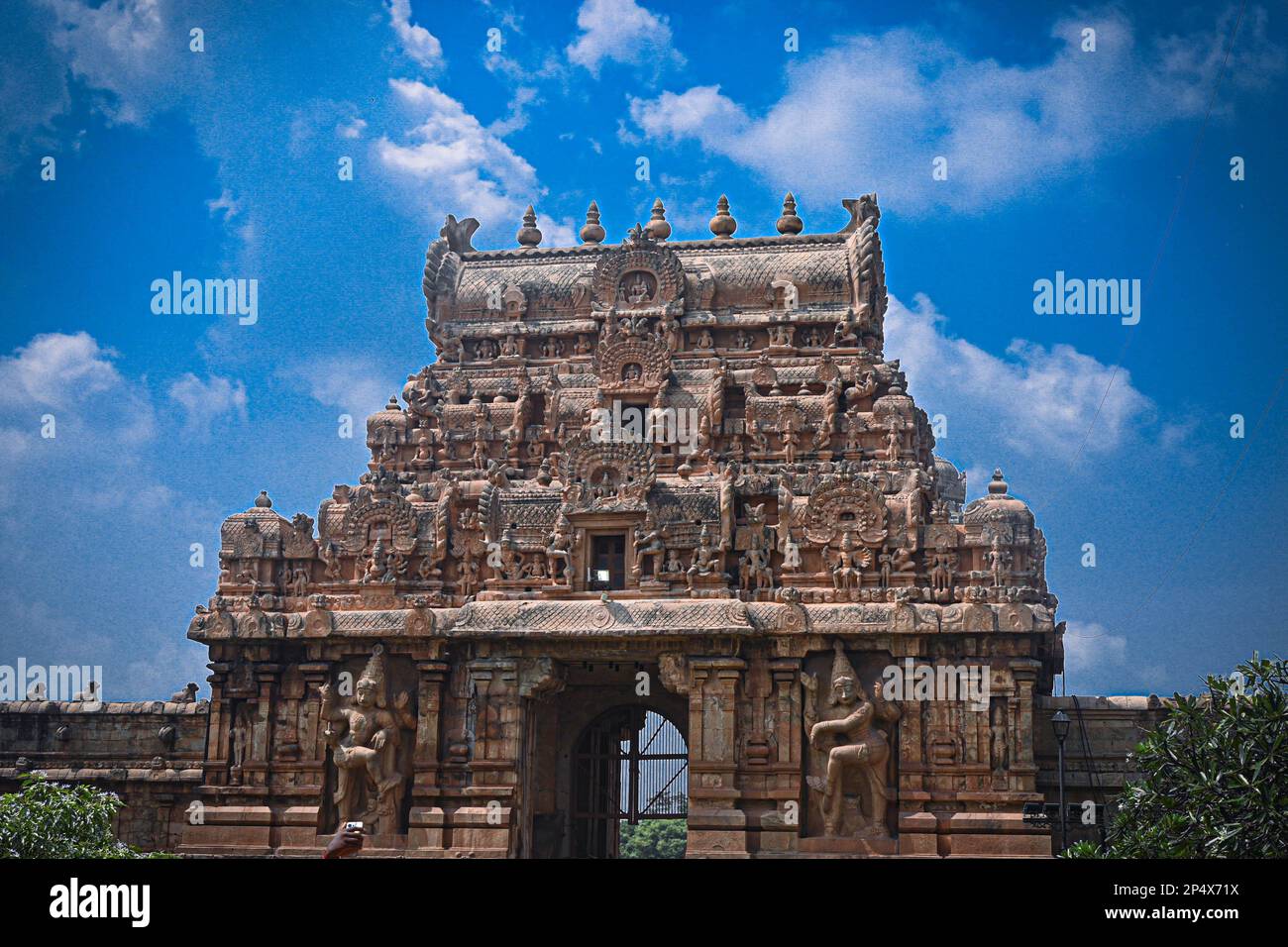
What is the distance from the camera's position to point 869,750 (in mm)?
25906

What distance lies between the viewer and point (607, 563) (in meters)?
28.3

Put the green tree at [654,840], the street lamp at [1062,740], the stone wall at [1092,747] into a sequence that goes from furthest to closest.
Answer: the green tree at [654,840] → the stone wall at [1092,747] → the street lamp at [1062,740]

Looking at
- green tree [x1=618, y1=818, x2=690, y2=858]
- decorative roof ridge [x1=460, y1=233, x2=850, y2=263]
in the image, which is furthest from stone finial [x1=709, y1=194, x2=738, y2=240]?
green tree [x1=618, y1=818, x2=690, y2=858]

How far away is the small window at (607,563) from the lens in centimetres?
2812

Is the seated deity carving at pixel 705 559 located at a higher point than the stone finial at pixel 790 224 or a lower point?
lower

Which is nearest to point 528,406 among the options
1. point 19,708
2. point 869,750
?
point 869,750

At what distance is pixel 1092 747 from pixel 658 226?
14.0m

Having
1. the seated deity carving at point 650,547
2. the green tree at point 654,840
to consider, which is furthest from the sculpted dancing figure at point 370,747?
the green tree at point 654,840

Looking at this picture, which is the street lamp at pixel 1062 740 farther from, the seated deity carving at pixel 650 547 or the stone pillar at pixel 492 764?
the stone pillar at pixel 492 764

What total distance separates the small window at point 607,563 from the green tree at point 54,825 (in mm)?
9615

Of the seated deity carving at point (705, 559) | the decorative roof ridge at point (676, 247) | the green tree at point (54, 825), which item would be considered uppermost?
the decorative roof ridge at point (676, 247)
